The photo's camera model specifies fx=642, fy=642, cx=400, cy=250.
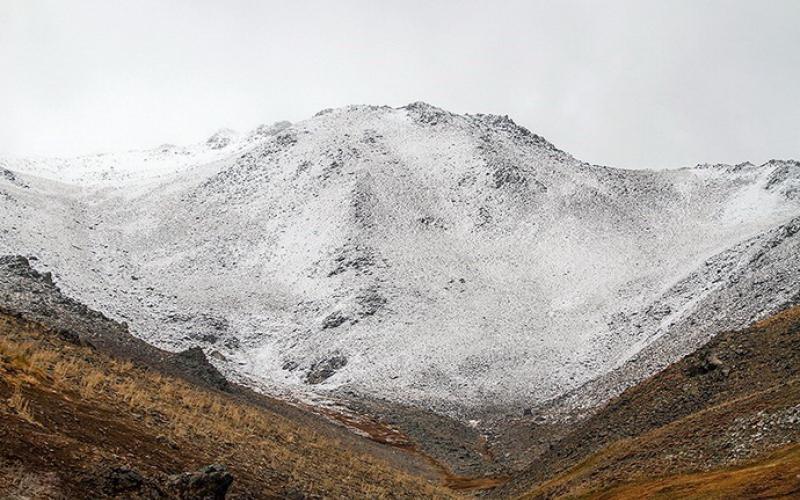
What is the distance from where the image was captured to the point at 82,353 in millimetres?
Answer: 22906

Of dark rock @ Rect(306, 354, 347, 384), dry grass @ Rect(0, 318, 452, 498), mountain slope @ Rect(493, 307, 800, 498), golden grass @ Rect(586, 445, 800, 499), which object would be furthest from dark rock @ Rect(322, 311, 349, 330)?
golden grass @ Rect(586, 445, 800, 499)

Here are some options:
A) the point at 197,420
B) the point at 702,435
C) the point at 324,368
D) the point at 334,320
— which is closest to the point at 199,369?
the point at 197,420

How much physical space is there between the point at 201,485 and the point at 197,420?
8.03 meters

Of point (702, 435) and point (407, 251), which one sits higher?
point (407, 251)

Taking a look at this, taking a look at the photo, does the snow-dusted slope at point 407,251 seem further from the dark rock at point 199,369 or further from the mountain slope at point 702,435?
the mountain slope at point 702,435

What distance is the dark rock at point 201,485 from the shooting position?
495 inches

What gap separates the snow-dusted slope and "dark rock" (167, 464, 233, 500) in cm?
4579

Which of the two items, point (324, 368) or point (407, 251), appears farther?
point (407, 251)

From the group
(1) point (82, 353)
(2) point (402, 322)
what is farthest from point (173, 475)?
(2) point (402, 322)

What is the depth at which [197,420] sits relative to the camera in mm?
20281

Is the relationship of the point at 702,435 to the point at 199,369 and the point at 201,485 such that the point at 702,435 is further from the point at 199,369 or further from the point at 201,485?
the point at 199,369

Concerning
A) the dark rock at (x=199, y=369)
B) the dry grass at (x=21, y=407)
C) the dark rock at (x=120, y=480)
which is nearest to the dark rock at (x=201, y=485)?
the dark rock at (x=120, y=480)

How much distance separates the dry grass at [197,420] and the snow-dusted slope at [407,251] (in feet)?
116

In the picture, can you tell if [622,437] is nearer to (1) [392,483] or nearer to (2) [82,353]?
(1) [392,483]
